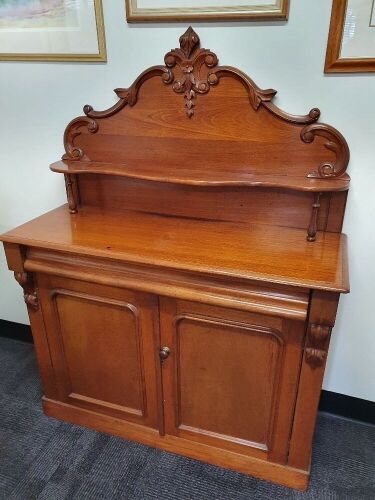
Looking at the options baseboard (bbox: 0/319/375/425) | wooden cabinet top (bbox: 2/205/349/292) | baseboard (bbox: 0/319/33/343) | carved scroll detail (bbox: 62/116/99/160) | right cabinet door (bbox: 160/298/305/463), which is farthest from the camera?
baseboard (bbox: 0/319/33/343)

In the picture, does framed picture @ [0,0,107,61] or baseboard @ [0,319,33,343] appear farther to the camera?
baseboard @ [0,319,33,343]

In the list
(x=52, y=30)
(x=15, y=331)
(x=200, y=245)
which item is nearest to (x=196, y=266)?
(x=200, y=245)

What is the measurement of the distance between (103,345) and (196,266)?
1.83 feet

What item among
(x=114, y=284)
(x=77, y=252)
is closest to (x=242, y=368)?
(x=114, y=284)

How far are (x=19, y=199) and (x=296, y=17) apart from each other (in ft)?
4.60

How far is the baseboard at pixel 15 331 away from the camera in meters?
2.14

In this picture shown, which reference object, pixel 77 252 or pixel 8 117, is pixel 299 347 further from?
pixel 8 117

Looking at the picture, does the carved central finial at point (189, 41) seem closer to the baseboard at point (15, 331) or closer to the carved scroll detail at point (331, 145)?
the carved scroll detail at point (331, 145)

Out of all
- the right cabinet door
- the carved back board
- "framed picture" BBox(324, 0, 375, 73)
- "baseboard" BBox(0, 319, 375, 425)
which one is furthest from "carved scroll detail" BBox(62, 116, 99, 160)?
"baseboard" BBox(0, 319, 375, 425)

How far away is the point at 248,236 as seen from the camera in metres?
1.31

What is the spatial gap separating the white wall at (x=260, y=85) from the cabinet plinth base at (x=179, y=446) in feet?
1.49

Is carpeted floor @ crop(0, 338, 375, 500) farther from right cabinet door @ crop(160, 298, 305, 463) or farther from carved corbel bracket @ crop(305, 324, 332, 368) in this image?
carved corbel bracket @ crop(305, 324, 332, 368)

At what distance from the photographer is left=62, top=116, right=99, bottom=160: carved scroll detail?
4.87 ft

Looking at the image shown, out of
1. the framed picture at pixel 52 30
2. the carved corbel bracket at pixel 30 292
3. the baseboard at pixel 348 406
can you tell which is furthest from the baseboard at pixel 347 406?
the framed picture at pixel 52 30
